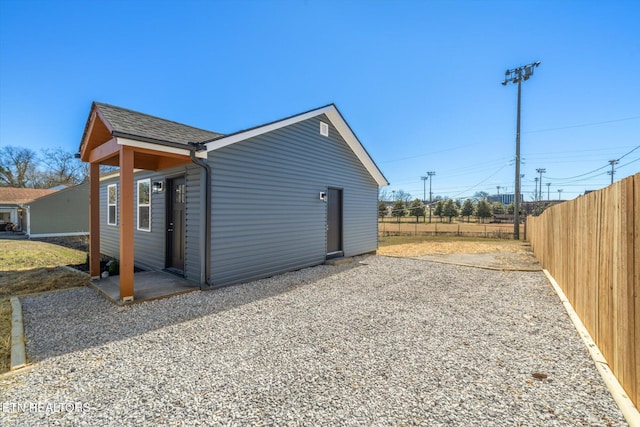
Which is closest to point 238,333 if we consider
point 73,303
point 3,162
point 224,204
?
point 224,204

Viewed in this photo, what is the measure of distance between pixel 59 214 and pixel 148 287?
2004cm

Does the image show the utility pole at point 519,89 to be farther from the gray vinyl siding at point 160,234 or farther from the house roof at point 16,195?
the house roof at point 16,195

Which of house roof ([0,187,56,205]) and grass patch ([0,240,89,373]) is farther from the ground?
house roof ([0,187,56,205])

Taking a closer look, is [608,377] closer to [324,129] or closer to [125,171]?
[125,171]

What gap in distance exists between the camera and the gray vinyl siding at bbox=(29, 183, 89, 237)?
17797 mm

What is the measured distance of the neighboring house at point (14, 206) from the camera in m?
21.8

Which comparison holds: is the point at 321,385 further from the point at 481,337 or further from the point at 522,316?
the point at 522,316

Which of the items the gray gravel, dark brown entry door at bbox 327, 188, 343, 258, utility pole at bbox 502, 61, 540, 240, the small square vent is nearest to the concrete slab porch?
the gray gravel

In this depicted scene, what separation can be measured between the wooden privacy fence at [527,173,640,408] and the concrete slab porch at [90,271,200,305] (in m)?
5.67

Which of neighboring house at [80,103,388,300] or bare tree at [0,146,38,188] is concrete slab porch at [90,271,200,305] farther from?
bare tree at [0,146,38,188]

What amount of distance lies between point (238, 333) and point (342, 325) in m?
1.36

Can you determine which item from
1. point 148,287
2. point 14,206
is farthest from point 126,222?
point 14,206

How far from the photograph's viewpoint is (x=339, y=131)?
8.45 m

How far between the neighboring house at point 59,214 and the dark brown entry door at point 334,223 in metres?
19.4
